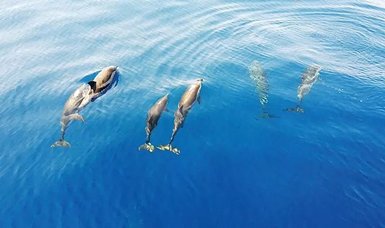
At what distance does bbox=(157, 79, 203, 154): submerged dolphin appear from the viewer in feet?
50.1

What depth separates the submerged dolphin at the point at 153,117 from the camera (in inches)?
600

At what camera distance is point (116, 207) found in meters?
13.2

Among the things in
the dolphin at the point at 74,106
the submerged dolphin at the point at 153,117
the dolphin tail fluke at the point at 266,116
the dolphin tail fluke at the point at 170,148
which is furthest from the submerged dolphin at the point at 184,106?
the dolphin at the point at 74,106

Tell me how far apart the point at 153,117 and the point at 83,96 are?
11.4 ft

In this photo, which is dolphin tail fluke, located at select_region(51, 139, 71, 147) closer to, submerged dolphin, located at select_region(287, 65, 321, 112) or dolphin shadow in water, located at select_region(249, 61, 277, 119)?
dolphin shadow in water, located at select_region(249, 61, 277, 119)

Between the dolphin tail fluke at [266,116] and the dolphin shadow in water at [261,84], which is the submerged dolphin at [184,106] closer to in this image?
the dolphin shadow in water at [261,84]

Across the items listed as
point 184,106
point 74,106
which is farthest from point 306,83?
point 74,106

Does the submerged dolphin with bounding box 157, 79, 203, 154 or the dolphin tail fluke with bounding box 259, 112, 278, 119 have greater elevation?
the submerged dolphin with bounding box 157, 79, 203, 154

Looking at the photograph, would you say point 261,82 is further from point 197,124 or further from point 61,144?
point 61,144

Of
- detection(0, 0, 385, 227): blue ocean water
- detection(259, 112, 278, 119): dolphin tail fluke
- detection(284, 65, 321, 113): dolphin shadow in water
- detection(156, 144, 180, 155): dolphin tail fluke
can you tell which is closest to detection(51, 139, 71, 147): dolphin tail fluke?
detection(0, 0, 385, 227): blue ocean water

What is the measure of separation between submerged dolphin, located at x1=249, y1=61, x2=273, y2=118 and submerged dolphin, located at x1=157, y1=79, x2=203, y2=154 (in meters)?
2.82

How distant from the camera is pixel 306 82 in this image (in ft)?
59.7

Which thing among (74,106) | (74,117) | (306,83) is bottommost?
(306,83)

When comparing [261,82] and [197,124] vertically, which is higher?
[261,82]
